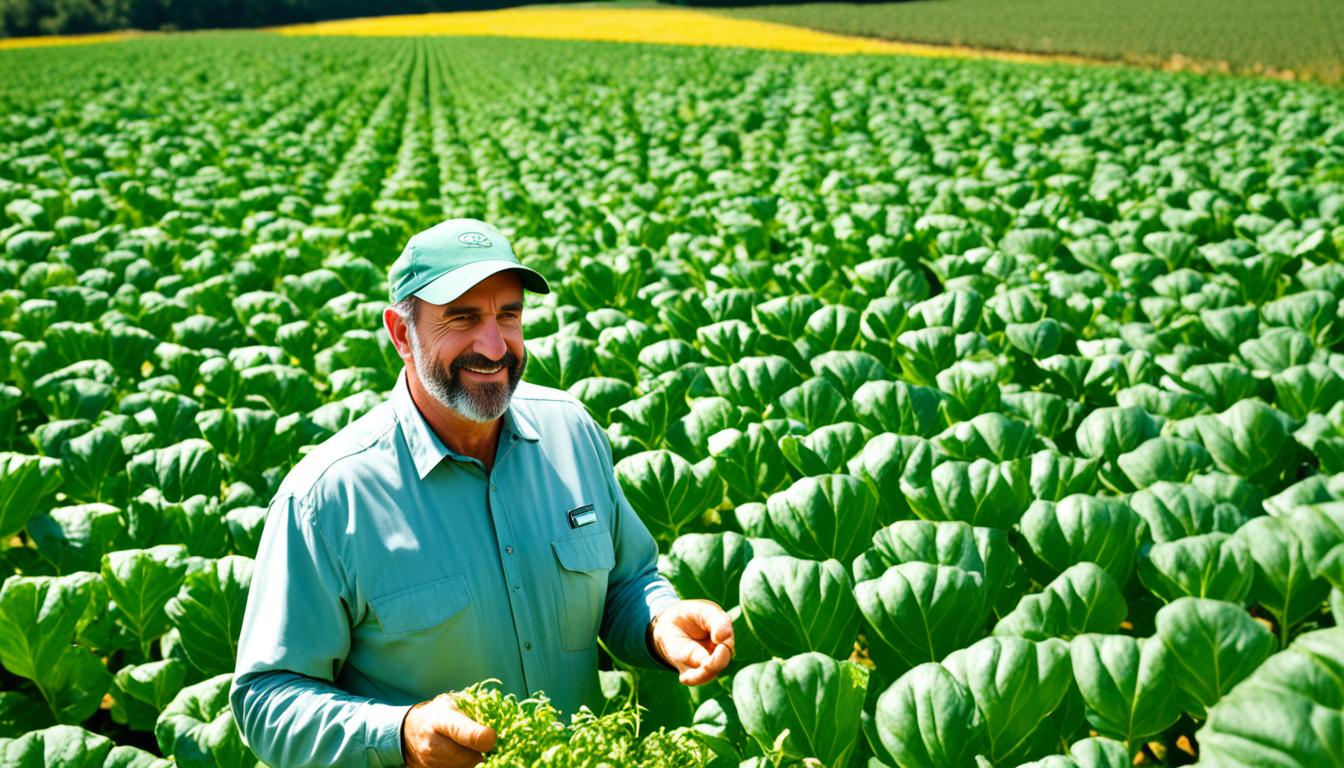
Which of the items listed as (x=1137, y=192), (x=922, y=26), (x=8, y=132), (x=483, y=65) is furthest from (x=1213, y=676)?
(x=922, y=26)

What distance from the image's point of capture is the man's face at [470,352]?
6.59 ft

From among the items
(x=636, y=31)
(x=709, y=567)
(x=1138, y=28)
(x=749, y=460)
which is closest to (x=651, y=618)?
(x=709, y=567)

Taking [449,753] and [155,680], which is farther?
[155,680]

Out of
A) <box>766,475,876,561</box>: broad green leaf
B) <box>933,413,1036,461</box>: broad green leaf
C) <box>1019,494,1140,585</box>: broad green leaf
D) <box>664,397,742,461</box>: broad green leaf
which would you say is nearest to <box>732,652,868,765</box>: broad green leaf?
<box>766,475,876,561</box>: broad green leaf

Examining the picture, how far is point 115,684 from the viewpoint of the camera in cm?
274

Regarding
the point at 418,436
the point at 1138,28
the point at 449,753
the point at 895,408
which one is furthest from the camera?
the point at 1138,28

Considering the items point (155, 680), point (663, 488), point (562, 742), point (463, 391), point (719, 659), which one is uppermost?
point (463, 391)

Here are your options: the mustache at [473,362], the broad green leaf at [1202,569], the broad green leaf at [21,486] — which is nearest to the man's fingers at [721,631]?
the mustache at [473,362]

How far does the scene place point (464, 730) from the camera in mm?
1658

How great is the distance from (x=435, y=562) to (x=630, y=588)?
1.75 ft

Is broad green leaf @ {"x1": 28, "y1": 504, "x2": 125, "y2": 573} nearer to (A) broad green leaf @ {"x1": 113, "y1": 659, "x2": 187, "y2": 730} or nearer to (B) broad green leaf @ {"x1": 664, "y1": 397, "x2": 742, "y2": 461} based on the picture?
(A) broad green leaf @ {"x1": 113, "y1": 659, "x2": 187, "y2": 730}

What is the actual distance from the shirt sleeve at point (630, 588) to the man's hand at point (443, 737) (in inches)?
23.1

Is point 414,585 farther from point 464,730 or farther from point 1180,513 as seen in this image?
point 1180,513

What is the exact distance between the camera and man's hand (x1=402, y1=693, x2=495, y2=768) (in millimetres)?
1636
